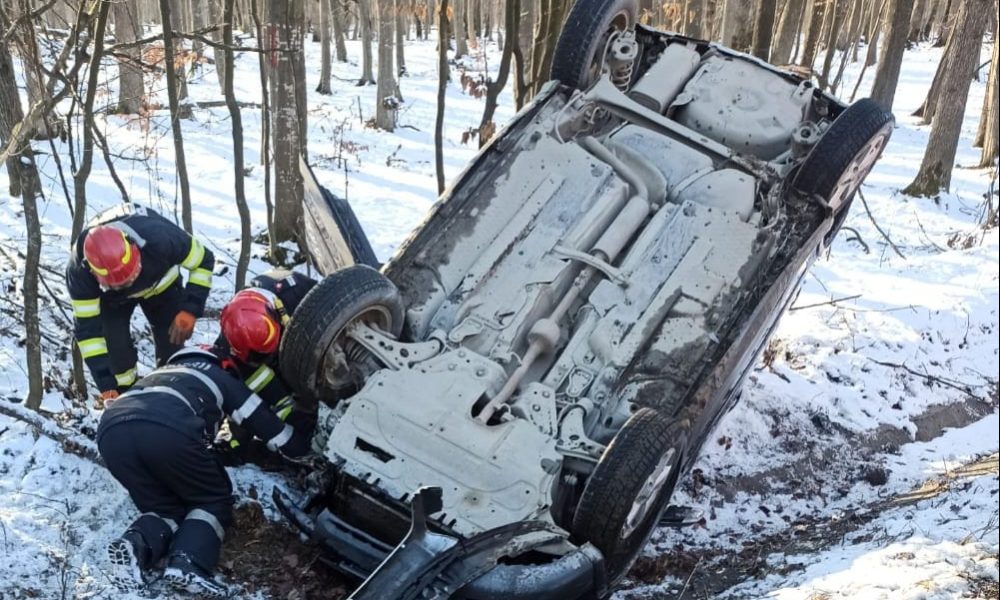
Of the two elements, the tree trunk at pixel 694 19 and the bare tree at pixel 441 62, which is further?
the tree trunk at pixel 694 19

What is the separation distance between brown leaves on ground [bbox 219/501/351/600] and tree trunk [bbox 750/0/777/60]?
Answer: 600cm

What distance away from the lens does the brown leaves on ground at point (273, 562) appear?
149 inches

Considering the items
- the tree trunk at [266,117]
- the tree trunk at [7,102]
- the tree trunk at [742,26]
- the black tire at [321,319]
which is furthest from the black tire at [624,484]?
the tree trunk at [742,26]

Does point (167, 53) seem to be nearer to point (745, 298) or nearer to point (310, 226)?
A: point (310, 226)

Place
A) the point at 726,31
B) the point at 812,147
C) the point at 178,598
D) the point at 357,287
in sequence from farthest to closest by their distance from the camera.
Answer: the point at 726,31 < the point at 812,147 < the point at 357,287 < the point at 178,598

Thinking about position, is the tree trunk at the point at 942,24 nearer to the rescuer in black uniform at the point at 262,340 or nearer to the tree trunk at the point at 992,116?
the tree trunk at the point at 992,116

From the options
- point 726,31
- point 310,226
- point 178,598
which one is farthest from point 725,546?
point 726,31

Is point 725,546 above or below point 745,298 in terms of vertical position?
below

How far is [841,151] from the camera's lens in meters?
4.79

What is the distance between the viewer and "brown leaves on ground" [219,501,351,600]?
3777 millimetres

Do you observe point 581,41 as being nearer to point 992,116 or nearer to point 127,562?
point 127,562

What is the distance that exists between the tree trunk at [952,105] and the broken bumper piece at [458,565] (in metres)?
11.7

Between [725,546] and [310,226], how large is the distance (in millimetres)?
3279

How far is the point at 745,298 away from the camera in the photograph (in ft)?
15.1
